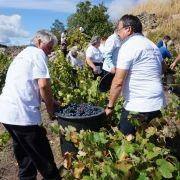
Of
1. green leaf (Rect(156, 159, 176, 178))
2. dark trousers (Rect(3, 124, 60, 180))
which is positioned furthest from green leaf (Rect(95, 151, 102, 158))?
dark trousers (Rect(3, 124, 60, 180))

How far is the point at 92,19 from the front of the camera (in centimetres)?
2686

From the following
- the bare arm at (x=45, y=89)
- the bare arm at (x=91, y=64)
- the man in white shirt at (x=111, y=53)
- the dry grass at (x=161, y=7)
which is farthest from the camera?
the dry grass at (x=161, y=7)

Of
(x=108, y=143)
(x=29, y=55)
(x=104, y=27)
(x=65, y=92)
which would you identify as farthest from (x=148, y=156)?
(x=104, y=27)

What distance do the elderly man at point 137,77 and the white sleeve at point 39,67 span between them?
25.1 inches

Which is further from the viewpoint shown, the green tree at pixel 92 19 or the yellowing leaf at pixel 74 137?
the green tree at pixel 92 19

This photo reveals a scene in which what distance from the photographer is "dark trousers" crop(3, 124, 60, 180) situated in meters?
4.93

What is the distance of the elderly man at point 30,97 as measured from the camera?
477cm

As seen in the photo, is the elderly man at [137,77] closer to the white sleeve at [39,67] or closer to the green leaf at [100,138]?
the white sleeve at [39,67]

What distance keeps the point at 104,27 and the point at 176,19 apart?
3.60 meters

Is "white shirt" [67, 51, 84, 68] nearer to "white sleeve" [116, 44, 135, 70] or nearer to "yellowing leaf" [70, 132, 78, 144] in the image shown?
"white sleeve" [116, 44, 135, 70]

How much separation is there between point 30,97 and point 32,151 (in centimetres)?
58

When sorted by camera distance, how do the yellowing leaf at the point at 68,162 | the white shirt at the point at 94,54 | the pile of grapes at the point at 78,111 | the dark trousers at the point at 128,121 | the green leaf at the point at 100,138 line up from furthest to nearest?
the white shirt at the point at 94,54, the pile of grapes at the point at 78,111, the dark trousers at the point at 128,121, the yellowing leaf at the point at 68,162, the green leaf at the point at 100,138

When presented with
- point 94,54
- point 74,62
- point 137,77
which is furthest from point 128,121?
point 74,62

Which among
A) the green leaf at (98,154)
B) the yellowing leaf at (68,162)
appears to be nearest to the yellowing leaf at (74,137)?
the yellowing leaf at (68,162)
